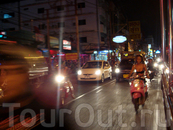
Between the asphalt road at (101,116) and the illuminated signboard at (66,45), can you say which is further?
the illuminated signboard at (66,45)

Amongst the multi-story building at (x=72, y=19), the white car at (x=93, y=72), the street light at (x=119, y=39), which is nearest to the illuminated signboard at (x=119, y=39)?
the street light at (x=119, y=39)

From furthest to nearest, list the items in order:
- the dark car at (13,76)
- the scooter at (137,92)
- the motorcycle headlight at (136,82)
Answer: the dark car at (13,76) < the motorcycle headlight at (136,82) < the scooter at (137,92)

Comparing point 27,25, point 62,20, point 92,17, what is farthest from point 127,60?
point 27,25

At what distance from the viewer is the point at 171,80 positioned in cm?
471

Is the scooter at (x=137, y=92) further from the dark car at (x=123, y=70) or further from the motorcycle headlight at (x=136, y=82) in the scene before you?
the dark car at (x=123, y=70)

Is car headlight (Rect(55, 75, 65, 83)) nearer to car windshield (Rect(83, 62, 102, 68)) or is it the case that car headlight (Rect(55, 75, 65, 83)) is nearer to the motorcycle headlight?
the motorcycle headlight

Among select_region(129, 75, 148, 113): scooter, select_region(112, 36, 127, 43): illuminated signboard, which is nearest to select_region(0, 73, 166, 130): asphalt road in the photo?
select_region(129, 75, 148, 113): scooter

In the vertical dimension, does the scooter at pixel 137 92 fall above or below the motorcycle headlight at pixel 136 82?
below

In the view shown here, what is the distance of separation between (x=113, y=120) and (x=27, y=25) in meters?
40.6

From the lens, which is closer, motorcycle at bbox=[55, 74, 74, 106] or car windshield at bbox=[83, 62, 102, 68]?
motorcycle at bbox=[55, 74, 74, 106]

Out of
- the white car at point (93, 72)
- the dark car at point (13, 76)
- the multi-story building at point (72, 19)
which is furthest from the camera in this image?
the multi-story building at point (72, 19)

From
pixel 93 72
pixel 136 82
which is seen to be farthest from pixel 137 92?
pixel 93 72

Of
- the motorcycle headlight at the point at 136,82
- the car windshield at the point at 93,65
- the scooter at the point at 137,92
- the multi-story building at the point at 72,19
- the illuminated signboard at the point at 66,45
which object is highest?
the multi-story building at the point at 72,19

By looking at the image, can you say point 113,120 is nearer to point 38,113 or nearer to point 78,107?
point 78,107
